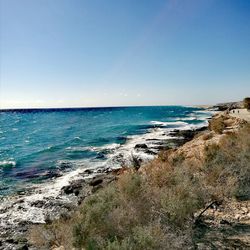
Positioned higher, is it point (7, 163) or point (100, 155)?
point (100, 155)

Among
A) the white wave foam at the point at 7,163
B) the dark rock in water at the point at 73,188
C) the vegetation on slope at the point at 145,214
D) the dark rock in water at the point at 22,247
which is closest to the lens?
the vegetation on slope at the point at 145,214

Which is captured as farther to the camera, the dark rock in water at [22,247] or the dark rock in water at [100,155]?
the dark rock in water at [100,155]

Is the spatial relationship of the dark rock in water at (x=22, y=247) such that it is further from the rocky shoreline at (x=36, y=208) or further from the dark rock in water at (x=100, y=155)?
the dark rock in water at (x=100, y=155)

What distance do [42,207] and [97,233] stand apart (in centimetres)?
1047

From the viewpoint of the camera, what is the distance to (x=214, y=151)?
15250mm

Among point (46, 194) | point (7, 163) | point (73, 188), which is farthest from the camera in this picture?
point (7, 163)

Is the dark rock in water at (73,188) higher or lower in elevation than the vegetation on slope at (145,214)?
lower

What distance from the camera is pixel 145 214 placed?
8.22 metres

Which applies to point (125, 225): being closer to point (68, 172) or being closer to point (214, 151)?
point (214, 151)

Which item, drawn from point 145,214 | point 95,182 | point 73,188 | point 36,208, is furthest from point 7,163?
point 145,214

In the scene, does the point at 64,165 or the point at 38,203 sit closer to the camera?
the point at 38,203

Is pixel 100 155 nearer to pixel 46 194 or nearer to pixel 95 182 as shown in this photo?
pixel 95 182

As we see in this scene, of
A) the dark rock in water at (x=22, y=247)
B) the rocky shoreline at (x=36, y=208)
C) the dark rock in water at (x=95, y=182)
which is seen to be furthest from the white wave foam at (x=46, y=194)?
the dark rock in water at (x=22, y=247)

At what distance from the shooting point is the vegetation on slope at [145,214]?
6.70 metres
